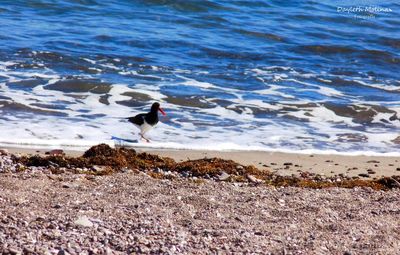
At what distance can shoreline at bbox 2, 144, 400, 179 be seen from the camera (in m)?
8.56

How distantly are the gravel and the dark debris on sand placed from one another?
0.25 m

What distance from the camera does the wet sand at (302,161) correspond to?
8.59 metres

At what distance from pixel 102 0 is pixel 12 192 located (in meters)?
15.3

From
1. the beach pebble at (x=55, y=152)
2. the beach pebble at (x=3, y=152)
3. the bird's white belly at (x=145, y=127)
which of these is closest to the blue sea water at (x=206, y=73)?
the bird's white belly at (x=145, y=127)

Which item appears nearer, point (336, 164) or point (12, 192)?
point (12, 192)

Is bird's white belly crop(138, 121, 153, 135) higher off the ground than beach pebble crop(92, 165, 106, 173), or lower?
lower

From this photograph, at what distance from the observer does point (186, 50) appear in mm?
16359

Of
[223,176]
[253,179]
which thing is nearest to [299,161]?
[253,179]

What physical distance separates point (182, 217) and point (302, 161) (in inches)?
132

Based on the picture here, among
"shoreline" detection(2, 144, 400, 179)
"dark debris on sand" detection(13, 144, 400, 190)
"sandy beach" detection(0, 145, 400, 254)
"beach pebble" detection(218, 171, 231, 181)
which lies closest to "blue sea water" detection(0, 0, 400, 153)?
"shoreline" detection(2, 144, 400, 179)

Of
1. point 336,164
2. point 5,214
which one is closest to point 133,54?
point 336,164

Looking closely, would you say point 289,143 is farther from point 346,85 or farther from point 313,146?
point 346,85

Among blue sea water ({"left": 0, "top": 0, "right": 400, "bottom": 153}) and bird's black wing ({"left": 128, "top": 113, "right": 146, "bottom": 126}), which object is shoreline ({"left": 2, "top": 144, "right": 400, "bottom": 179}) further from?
bird's black wing ({"left": 128, "top": 113, "right": 146, "bottom": 126})

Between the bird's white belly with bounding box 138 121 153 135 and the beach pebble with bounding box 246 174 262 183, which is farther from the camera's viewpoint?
the bird's white belly with bounding box 138 121 153 135
